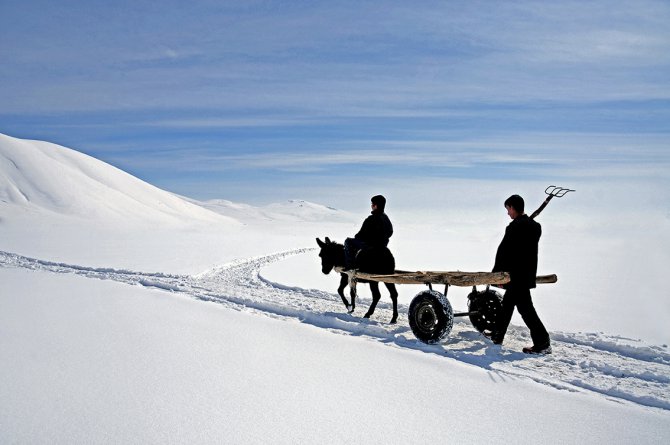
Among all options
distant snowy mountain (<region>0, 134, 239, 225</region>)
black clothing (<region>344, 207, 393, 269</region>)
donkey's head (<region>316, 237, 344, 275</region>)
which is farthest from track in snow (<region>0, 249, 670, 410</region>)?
distant snowy mountain (<region>0, 134, 239, 225</region>)

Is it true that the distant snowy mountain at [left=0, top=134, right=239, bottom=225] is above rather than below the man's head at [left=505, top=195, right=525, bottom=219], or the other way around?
above

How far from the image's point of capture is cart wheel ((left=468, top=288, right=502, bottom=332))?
26.8 ft

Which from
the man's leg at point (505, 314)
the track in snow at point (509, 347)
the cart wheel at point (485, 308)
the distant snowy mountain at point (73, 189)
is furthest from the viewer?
the distant snowy mountain at point (73, 189)

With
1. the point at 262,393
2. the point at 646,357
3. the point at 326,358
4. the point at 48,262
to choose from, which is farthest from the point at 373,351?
the point at 48,262

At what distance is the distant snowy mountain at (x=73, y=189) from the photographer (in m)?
68.2

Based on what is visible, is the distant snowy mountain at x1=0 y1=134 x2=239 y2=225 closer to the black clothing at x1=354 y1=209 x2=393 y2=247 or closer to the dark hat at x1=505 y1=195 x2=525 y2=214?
the black clothing at x1=354 y1=209 x2=393 y2=247

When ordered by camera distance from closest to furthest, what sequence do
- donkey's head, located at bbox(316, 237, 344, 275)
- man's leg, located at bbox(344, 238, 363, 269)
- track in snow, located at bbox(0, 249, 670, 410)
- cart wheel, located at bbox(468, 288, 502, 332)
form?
track in snow, located at bbox(0, 249, 670, 410) → cart wheel, located at bbox(468, 288, 502, 332) → man's leg, located at bbox(344, 238, 363, 269) → donkey's head, located at bbox(316, 237, 344, 275)

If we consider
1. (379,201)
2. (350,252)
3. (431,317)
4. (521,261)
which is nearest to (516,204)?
(521,261)

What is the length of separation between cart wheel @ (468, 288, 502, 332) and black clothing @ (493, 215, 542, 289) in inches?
Answer: 36.2

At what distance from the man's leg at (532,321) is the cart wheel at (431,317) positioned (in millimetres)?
982

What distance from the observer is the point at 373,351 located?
23.2 ft

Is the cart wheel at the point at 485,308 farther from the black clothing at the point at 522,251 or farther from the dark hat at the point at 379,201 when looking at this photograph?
the dark hat at the point at 379,201

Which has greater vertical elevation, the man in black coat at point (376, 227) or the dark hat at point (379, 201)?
the dark hat at point (379, 201)

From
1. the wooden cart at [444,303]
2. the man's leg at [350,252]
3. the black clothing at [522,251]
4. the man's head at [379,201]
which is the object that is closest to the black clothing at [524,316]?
the black clothing at [522,251]
